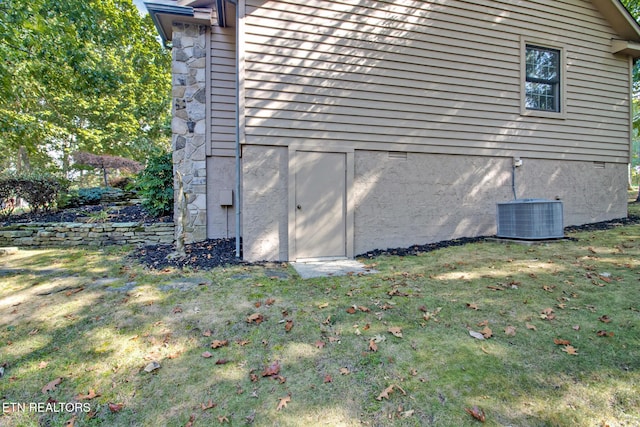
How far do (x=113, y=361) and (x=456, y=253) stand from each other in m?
4.89

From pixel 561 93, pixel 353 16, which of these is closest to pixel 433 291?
pixel 353 16

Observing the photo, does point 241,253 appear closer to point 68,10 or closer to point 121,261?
point 121,261

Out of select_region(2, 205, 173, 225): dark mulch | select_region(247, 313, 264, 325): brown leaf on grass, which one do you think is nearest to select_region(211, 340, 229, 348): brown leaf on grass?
select_region(247, 313, 264, 325): brown leaf on grass

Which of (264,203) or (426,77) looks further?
(426,77)

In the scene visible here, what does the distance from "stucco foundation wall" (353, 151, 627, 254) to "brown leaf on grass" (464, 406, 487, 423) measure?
12.7ft

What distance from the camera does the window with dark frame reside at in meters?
6.95

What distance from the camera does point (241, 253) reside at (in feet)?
18.5

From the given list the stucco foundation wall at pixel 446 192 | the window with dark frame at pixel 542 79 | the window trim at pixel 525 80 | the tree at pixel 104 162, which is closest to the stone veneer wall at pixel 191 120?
the stucco foundation wall at pixel 446 192

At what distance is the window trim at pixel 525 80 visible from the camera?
6.70m

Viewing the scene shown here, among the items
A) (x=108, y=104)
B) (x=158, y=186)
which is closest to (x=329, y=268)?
(x=158, y=186)

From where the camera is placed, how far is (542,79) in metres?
7.03

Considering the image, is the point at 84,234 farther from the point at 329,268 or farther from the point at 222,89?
the point at 329,268

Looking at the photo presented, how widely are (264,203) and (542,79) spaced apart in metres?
6.61

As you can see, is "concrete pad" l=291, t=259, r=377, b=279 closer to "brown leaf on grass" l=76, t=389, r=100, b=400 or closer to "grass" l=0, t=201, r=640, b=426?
"grass" l=0, t=201, r=640, b=426
